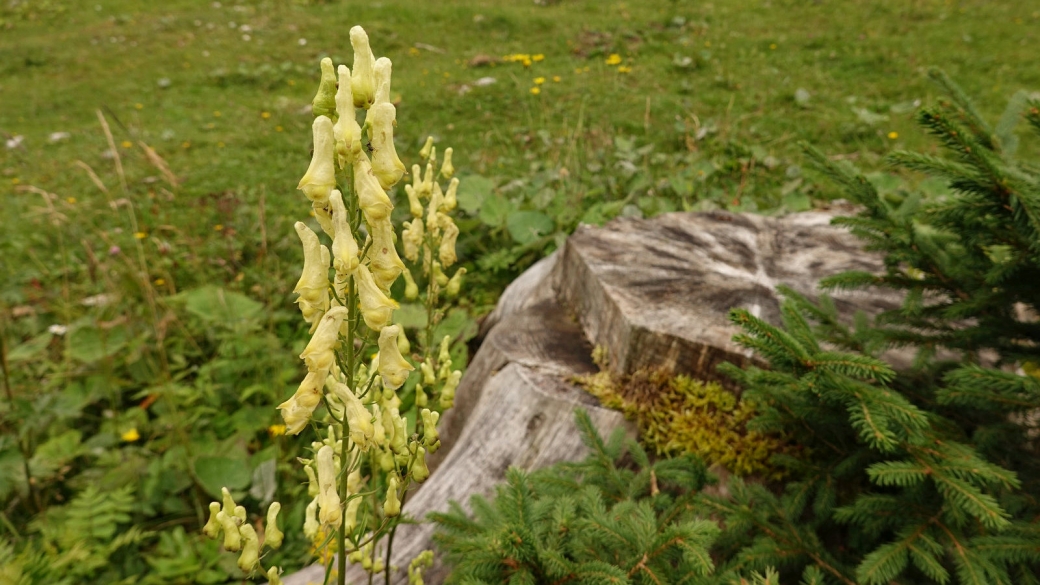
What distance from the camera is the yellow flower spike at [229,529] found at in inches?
43.9

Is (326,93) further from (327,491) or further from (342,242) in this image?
(327,491)

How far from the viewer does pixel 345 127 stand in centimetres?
95

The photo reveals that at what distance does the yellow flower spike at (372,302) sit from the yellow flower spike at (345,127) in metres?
0.19

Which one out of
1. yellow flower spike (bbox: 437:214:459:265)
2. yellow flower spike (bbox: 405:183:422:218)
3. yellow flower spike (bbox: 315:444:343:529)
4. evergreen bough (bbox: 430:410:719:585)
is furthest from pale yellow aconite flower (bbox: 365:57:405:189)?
yellow flower spike (bbox: 437:214:459:265)

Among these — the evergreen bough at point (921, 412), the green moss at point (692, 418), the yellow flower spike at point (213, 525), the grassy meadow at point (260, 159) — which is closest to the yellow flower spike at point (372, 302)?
the yellow flower spike at point (213, 525)

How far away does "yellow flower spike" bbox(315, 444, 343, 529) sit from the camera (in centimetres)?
101

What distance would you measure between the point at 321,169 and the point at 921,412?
1386mm

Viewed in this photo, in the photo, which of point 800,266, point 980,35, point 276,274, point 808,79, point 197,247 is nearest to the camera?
point 800,266

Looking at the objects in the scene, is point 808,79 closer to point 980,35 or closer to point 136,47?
point 980,35

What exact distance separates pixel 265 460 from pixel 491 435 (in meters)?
1.20

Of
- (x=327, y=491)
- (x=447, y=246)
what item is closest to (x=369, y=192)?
(x=327, y=491)

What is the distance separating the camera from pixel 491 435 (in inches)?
92.4

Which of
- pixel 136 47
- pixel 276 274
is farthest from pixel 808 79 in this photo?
pixel 136 47

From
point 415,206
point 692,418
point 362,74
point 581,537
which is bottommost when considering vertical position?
point 692,418
